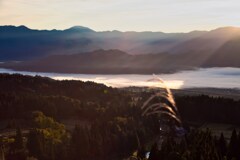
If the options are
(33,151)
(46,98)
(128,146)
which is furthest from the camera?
(46,98)

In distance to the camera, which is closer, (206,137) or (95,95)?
(206,137)

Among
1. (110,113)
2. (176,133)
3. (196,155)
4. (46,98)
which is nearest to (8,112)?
(46,98)

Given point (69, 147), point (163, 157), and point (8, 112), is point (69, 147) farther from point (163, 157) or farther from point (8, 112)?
point (8, 112)

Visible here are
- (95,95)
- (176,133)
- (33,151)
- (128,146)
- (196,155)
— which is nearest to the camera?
(196,155)

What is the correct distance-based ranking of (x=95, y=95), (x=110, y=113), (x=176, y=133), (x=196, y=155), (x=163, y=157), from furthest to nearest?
(x=95, y=95) < (x=110, y=113) < (x=176, y=133) < (x=163, y=157) < (x=196, y=155)

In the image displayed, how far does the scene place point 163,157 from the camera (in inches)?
2849

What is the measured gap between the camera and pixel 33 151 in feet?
295

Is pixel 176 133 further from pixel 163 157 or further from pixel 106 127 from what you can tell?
pixel 163 157

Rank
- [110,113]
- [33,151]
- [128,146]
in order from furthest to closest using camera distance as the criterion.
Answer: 1. [110,113]
2. [128,146]
3. [33,151]

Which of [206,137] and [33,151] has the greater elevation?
[206,137]

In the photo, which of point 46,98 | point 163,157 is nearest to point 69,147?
point 163,157

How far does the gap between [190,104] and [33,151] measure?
236ft

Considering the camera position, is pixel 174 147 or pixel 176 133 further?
pixel 176 133

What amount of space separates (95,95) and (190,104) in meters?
53.2
